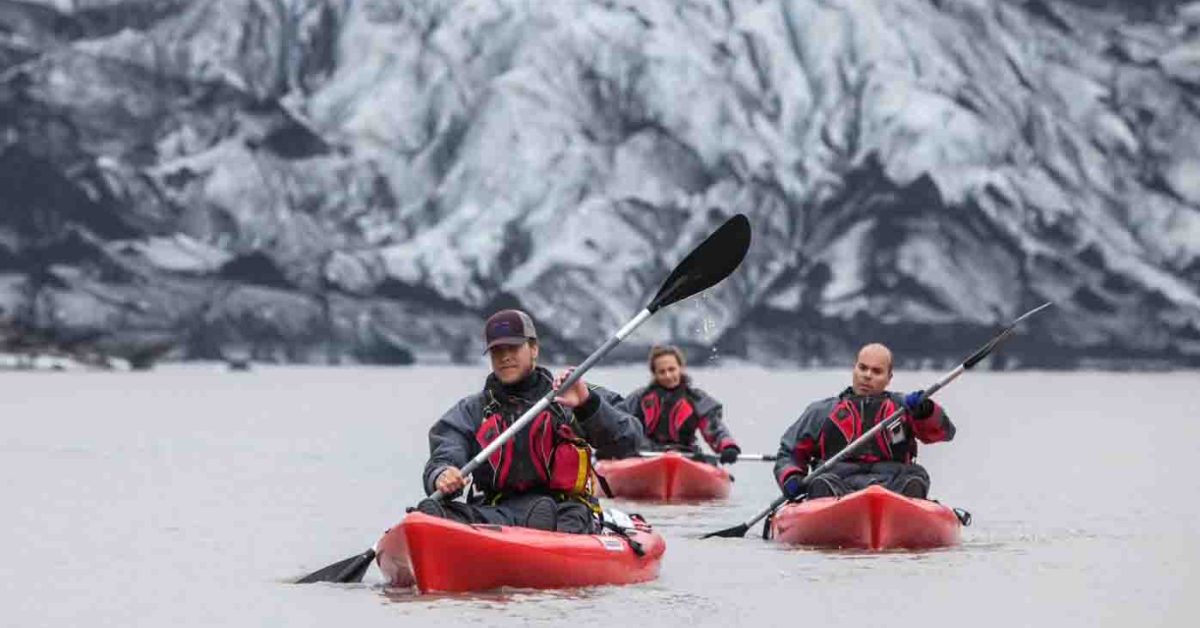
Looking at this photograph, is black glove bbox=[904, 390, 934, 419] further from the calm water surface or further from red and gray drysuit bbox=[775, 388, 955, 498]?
the calm water surface

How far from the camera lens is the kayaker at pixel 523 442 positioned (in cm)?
929

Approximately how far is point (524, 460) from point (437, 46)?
207ft

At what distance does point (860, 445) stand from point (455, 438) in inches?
136

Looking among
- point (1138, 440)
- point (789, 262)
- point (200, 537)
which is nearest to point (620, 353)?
point (789, 262)

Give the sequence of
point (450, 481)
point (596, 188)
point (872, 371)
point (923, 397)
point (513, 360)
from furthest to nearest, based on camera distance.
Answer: point (596, 188)
point (872, 371)
point (923, 397)
point (513, 360)
point (450, 481)

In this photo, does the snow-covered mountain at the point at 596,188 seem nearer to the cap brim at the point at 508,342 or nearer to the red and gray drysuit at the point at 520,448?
the red and gray drysuit at the point at 520,448

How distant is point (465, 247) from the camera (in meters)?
67.3

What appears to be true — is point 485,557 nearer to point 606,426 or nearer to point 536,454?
point 536,454

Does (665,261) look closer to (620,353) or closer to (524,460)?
(620,353)

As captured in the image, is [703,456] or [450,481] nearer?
[450,481]

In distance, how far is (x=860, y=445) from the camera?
1220 cm

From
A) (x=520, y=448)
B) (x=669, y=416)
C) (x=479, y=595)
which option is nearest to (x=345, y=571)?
(x=479, y=595)

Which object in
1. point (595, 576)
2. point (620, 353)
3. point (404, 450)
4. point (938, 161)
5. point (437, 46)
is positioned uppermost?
point (437, 46)

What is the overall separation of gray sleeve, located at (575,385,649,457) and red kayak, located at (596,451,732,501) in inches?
317
